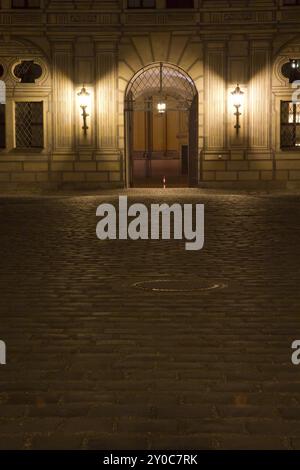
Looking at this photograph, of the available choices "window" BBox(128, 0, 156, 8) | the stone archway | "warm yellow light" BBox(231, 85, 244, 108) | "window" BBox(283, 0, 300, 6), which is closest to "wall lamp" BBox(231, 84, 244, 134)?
"warm yellow light" BBox(231, 85, 244, 108)

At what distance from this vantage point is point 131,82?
90.0 ft

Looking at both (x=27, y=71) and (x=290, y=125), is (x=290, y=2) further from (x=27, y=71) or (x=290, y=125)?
(x=27, y=71)

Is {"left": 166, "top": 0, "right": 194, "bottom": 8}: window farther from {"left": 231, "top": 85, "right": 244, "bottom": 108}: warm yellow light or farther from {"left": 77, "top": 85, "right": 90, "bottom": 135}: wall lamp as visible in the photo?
{"left": 77, "top": 85, "right": 90, "bottom": 135}: wall lamp

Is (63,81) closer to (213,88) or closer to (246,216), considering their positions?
(213,88)

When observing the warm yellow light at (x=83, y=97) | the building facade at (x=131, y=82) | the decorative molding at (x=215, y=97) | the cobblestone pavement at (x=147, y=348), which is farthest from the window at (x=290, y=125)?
the cobblestone pavement at (x=147, y=348)

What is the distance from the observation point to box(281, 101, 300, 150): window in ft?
89.0

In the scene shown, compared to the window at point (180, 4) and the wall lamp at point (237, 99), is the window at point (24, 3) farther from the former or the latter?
the wall lamp at point (237, 99)

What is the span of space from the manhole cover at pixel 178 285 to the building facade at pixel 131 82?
18.2m

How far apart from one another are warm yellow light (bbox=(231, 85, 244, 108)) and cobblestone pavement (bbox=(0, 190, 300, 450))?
1487cm

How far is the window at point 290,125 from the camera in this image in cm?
2712

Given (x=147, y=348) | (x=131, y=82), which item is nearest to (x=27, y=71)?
(x=131, y=82)

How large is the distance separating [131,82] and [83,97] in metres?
1.80

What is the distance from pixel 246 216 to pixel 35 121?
11.9m

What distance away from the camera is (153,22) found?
26.8 m
